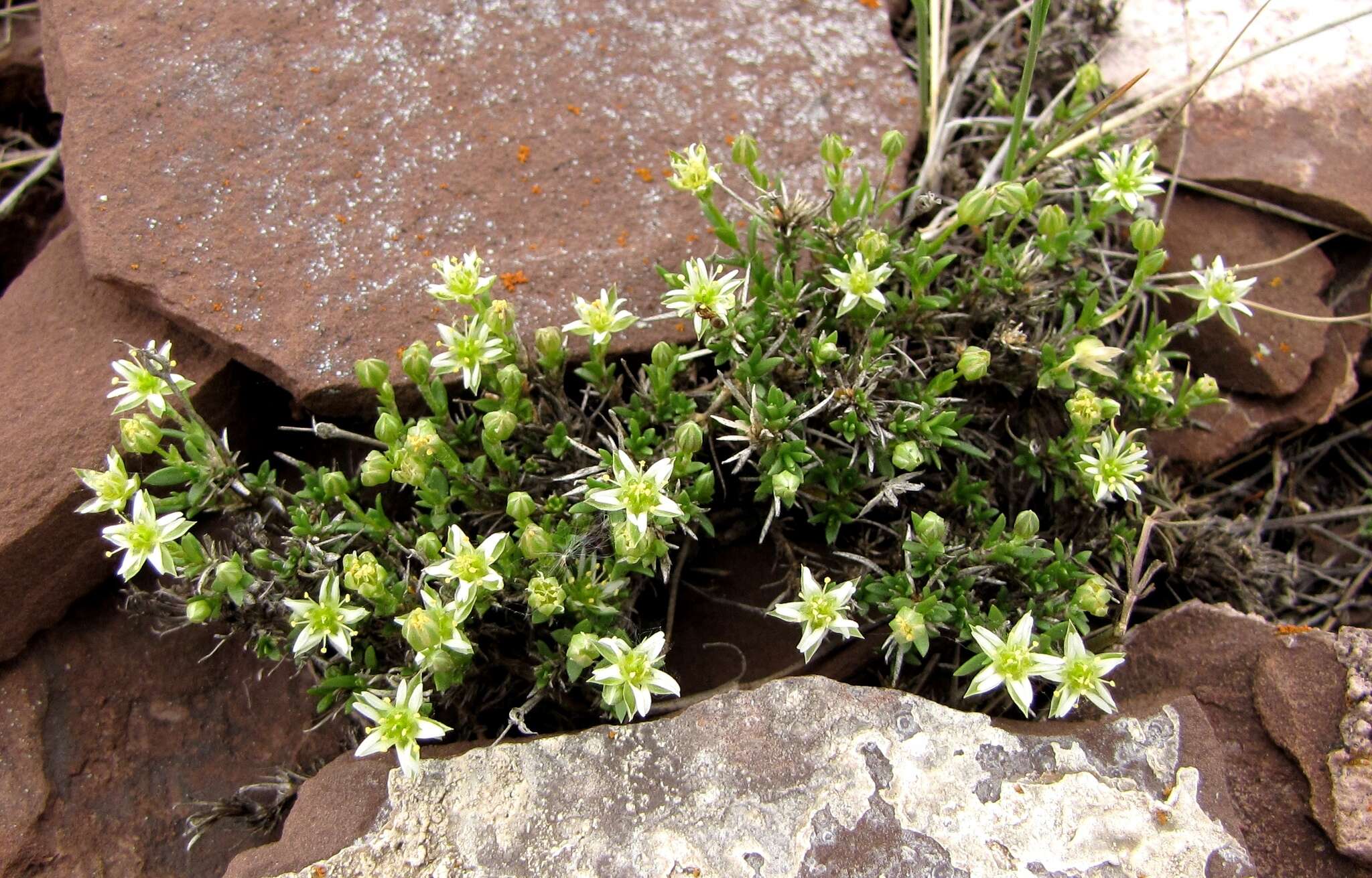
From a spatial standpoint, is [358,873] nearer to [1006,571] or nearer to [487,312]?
[487,312]

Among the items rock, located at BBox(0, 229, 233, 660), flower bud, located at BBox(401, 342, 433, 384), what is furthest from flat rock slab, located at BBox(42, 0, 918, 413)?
flower bud, located at BBox(401, 342, 433, 384)

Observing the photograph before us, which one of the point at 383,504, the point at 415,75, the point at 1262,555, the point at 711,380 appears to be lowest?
the point at 1262,555

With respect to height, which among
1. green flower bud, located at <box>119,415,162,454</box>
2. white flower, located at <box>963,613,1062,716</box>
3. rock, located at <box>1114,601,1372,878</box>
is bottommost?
rock, located at <box>1114,601,1372,878</box>

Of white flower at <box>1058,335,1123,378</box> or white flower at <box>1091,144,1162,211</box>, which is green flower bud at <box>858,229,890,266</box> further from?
white flower at <box>1091,144,1162,211</box>

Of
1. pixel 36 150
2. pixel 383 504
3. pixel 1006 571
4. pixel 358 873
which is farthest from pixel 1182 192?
pixel 36 150

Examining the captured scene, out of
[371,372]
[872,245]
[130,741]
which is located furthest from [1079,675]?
[130,741]

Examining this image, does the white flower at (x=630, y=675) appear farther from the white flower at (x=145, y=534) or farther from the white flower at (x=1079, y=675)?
the white flower at (x=145, y=534)
